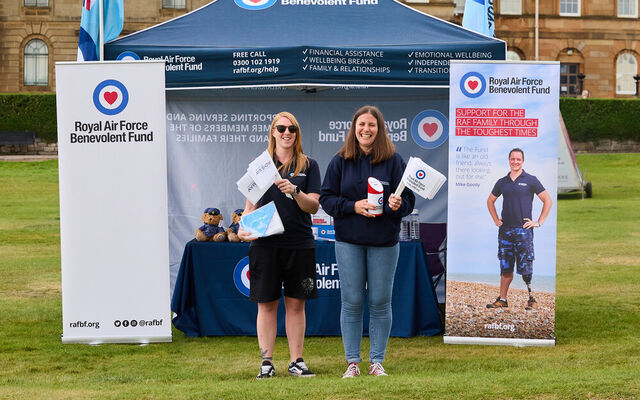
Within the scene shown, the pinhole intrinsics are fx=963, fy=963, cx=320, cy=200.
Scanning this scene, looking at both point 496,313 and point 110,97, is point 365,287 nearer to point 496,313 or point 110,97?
point 496,313

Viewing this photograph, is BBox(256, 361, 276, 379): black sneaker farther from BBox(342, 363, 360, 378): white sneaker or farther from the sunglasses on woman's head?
the sunglasses on woman's head

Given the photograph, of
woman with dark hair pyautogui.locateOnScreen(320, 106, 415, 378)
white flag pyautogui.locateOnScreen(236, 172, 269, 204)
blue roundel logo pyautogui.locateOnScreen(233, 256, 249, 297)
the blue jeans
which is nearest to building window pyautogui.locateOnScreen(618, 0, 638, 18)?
blue roundel logo pyautogui.locateOnScreen(233, 256, 249, 297)

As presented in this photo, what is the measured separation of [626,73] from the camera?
53.5m

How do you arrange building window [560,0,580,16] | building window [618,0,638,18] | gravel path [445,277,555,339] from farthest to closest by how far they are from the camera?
building window [618,0,638,18]
building window [560,0,580,16]
gravel path [445,277,555,339]

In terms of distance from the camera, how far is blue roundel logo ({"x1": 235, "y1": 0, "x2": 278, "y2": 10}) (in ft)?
27.8

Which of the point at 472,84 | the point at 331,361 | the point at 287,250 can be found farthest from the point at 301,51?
the point at 331,361

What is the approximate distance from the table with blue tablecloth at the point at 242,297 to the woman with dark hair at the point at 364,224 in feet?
5.92

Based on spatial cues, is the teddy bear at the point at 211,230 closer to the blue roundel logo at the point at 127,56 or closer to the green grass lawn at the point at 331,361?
the green grass lawn at the point at 331,361

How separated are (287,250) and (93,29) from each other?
10.5 ft

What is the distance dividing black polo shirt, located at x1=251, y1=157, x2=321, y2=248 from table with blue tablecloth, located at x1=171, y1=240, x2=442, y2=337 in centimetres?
183

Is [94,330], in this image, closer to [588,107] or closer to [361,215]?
[361,215]

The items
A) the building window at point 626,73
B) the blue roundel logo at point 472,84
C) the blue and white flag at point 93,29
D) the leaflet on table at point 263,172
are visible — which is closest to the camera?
the leaflet on table at point 263,172

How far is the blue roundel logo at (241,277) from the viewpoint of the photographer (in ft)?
26.6

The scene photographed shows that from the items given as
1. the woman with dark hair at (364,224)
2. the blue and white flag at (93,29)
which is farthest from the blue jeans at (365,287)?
the blue and white flag at (93,29)
